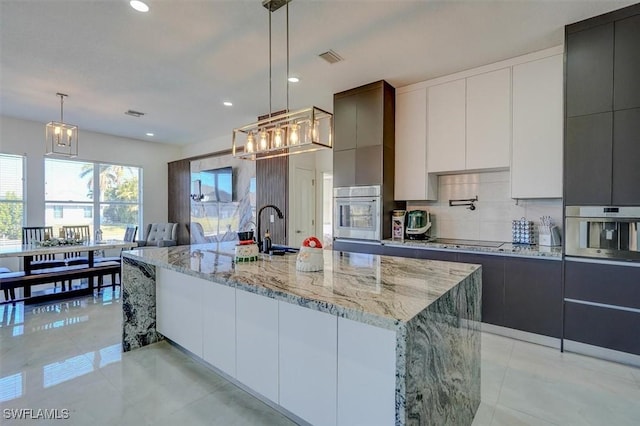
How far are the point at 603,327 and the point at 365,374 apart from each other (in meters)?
2.56

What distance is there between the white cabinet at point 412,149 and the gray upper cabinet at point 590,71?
4.72 feet

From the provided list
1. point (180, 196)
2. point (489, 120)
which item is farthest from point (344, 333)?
point (180, 196)

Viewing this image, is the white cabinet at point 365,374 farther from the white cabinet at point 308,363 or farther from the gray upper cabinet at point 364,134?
the gray upper cabinet at point 364,134

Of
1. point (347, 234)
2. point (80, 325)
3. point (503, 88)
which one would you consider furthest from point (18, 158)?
point (503, 88)

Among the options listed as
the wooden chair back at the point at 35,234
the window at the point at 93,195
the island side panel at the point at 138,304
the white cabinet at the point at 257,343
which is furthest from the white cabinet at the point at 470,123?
the window at the point at 93,195

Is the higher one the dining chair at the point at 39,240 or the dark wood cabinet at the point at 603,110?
the dark wood cabinet at the point at 603,110

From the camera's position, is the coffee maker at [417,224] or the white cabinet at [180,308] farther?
the coffee maker at [417,224]

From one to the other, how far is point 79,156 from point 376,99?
6098 millimetres

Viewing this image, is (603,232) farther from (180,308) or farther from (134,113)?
(134,113)

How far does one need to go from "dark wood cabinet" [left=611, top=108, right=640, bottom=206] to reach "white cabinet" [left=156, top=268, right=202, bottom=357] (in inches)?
137

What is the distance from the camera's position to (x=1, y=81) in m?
3.83

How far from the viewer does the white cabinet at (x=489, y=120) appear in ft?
10.9

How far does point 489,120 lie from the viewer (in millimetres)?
3420

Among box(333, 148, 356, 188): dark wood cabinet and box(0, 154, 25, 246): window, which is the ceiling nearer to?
box(333, 148, 356, 188): dark wood cabinet
